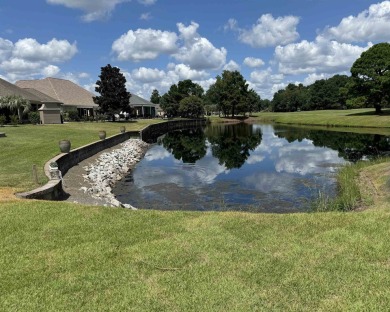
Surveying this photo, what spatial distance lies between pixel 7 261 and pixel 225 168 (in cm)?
2042

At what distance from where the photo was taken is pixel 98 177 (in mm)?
19781

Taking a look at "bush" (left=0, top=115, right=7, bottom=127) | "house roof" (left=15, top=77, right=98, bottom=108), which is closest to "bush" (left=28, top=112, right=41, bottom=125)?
"bush" (left=0, top=115, right=7, bottom=127)

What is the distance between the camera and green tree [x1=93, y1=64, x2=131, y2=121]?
60125 mm

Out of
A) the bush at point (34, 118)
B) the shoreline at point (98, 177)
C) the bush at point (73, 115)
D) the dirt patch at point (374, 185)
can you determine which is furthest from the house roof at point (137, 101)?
the dirt patch at point (374, 185)

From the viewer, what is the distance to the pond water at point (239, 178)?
1586 centimetres

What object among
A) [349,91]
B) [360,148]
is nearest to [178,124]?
[349,91]

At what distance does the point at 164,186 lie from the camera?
2006 centimetres

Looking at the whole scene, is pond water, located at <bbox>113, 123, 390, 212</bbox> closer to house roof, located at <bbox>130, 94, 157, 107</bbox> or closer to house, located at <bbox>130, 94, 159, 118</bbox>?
house roof, located at <bbox>130, 94, 157, 107</bbox>

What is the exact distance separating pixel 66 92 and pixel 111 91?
898cm

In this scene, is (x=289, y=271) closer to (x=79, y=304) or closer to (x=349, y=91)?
(x=79, y=304)

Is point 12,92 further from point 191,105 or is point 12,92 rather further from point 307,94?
point 307,94

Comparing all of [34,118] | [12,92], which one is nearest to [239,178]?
[34,118]

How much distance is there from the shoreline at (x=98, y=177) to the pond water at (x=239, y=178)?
805 mm

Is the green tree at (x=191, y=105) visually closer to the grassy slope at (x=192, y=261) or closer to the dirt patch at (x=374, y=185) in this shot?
the dirt patch at (x=374, y=185)
